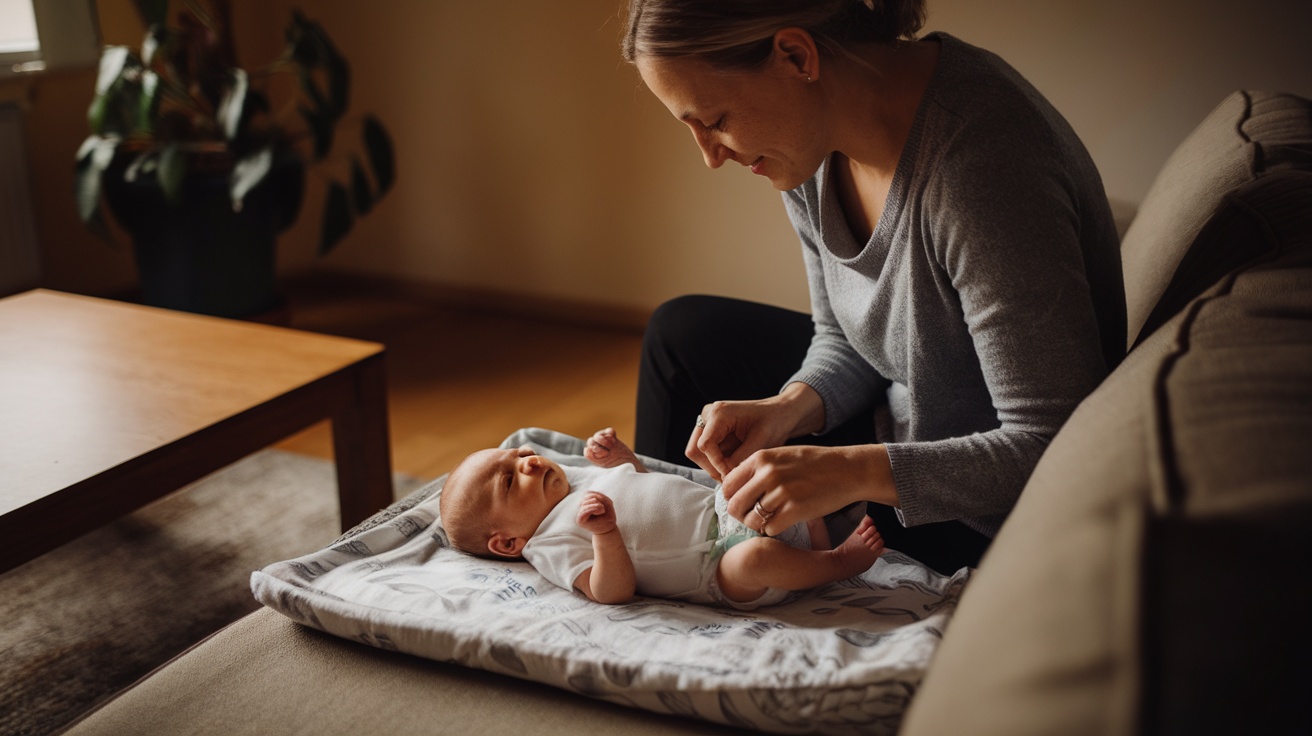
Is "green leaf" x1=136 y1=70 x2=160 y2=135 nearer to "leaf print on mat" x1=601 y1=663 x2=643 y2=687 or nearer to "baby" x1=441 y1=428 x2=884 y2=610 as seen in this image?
"baby" x1=441 y1=428 x2=884 y2=610

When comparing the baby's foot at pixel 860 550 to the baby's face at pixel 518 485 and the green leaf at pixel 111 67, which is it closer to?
the baby's face at pixel 518 485

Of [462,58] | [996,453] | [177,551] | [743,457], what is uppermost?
[462,58]

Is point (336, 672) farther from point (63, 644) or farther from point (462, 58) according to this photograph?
point (462, 58)

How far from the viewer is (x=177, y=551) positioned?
1.88m

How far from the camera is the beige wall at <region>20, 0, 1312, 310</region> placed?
2.50 m

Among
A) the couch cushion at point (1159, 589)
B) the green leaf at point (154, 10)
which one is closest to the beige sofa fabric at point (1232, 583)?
the couch cushion at point (1159, 589)

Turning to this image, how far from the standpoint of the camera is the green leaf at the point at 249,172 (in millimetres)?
2650

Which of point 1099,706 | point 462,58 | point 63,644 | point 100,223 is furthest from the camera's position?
point 462,58

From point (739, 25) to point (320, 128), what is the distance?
7.74 ft

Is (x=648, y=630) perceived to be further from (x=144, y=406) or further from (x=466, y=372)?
(x=466, y=372)

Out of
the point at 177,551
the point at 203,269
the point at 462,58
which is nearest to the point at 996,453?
the point at 177,551

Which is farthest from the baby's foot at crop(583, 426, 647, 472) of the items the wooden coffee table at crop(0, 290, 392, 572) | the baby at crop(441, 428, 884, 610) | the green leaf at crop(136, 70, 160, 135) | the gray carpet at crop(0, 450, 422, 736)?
the green leaf at crop(136, 70, 160, 135)

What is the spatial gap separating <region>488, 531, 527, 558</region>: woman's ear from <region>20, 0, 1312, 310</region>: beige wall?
1895 millimetres

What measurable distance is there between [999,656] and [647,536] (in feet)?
2.19
